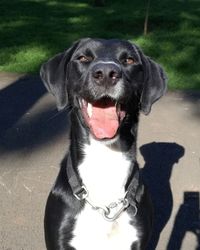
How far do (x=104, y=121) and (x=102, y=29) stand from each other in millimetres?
8715

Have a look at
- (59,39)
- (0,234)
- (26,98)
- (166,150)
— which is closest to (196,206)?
(166,150)

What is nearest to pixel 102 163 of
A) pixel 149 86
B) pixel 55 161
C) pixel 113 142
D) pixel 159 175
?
pixel 113 142

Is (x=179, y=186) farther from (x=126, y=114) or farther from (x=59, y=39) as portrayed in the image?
(x=59, y=39)

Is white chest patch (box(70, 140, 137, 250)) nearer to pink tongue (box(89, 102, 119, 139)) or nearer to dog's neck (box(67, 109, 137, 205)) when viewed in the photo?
dog's neck (box(67, 109, 137, 205))

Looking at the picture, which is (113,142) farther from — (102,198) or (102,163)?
(102,198)

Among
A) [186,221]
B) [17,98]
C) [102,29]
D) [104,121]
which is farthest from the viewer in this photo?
[102,29]

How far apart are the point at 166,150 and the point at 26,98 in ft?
7.40

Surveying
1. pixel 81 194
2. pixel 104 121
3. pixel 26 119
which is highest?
pixel 104 121

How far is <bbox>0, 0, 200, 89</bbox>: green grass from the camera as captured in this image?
30.2 ft

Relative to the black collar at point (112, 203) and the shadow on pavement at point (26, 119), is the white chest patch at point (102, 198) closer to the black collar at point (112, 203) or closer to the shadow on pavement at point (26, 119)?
the black collar at point (112, 203)

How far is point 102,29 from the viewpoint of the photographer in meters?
11.8

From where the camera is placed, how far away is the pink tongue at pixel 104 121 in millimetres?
3266

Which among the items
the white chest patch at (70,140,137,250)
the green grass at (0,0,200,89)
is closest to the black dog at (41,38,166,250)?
the white chest patch at (70,140,137,250)

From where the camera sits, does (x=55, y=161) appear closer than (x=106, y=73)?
No
